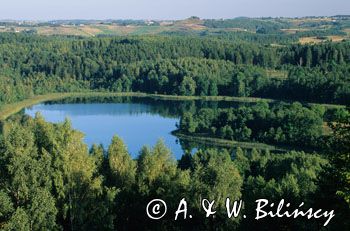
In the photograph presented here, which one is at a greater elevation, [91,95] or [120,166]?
[120,166]

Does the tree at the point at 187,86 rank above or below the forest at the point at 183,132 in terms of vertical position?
below


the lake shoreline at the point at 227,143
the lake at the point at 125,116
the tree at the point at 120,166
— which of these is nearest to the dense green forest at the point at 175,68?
the lake at the point at 125,116

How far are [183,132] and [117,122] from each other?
515 inches

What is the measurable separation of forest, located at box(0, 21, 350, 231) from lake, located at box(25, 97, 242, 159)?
2989 mm

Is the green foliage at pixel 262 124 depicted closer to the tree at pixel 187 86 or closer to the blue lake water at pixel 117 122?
the blue lake water at pixel 117 122

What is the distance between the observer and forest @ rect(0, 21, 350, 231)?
1650cm

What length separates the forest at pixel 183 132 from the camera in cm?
1650

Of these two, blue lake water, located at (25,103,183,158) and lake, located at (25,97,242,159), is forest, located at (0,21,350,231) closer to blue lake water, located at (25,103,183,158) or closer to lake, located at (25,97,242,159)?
lake, located at (25,97,242,159)

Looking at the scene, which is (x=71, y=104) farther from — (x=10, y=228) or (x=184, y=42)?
(x=10, y=228)

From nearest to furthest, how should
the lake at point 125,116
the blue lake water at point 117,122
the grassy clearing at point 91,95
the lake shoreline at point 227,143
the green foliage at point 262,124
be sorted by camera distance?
the lake shoreline at point 227,143, the green foliage at point 262,124, the blue lake water at point 117,122, the lake at point 125,116, the grassy clearing at point 91,95

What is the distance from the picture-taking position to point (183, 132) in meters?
58.5

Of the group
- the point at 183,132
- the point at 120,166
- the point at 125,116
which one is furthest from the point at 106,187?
the point at 125,116

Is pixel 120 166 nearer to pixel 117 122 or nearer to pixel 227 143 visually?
pixel 227 143

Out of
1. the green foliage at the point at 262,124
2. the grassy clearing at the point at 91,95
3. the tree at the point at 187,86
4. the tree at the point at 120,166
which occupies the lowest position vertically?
the grassy clearing at the point at 91,95
